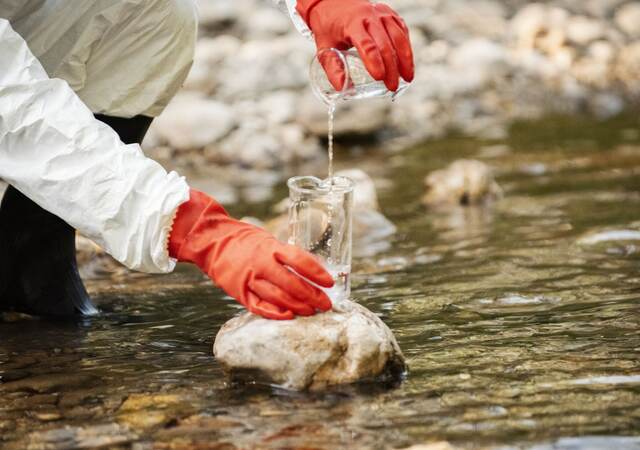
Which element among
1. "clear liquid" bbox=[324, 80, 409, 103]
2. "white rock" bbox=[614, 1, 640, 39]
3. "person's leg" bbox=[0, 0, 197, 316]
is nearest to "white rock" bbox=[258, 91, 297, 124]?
"person's leg" bbox=[0, 0, 197, 316]

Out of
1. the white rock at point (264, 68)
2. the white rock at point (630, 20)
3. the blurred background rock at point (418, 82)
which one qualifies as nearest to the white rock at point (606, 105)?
the blurred background rock at point (418, 82)

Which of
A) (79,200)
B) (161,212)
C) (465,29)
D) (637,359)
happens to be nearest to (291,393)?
(161,212)

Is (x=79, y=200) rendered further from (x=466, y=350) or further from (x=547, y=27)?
(x=547, y=27)

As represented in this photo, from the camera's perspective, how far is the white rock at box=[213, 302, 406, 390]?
3070 millimetres

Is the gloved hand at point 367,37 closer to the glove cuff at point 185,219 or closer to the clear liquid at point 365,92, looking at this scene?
the clear liquid at point 365,92

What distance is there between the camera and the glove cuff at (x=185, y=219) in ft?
10.2

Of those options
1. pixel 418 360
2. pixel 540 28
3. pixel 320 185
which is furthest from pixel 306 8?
pixel 540 28

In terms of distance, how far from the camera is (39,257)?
4070 mm

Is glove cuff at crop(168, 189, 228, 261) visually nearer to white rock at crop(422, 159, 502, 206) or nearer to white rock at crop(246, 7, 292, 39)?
white rock at crop(422, 159, 502, 206)

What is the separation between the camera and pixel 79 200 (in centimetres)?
308

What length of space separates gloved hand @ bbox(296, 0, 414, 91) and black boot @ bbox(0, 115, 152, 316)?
2.81ft

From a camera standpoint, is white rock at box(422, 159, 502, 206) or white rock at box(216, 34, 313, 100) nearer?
white rock at box(422, 159, 502, 206)

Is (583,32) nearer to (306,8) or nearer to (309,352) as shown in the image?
(306,8)

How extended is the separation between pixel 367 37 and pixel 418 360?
987 mm
